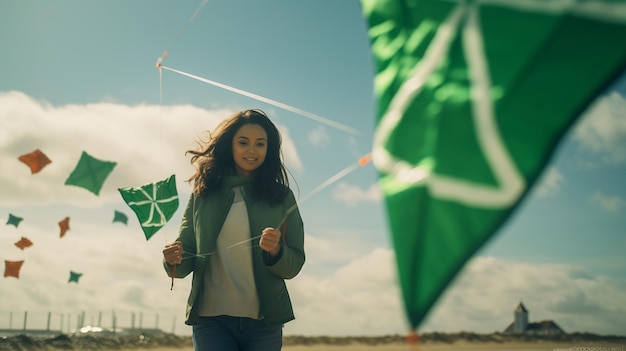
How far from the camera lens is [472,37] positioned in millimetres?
1574

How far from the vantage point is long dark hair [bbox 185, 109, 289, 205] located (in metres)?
3.50

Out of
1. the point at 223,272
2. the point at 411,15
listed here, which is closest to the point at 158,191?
the point at 223,272

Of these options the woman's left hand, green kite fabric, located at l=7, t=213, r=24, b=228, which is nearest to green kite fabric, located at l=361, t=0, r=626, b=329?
the woman's left hand

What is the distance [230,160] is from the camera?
360 cm

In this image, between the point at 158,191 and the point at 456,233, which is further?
the point at 158,191

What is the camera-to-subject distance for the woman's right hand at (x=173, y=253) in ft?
10.7

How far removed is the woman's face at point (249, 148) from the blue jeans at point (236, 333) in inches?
33.4

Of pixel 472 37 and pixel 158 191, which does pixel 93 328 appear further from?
pixel 472 37

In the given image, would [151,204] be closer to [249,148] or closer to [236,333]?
[249,148]

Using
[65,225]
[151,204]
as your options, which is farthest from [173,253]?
[65,225]

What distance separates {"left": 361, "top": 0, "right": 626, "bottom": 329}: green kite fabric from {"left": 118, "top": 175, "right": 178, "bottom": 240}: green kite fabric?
3828 millimetres

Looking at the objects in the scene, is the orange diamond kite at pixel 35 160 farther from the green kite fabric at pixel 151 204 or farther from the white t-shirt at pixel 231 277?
the white t-shirt at pixel 231 277

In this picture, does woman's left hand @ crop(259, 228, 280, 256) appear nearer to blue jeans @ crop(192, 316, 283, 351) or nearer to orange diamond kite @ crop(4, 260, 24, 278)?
blue jeans @ crop(192, 316, 283, 351)

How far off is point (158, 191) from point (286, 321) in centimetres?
240
